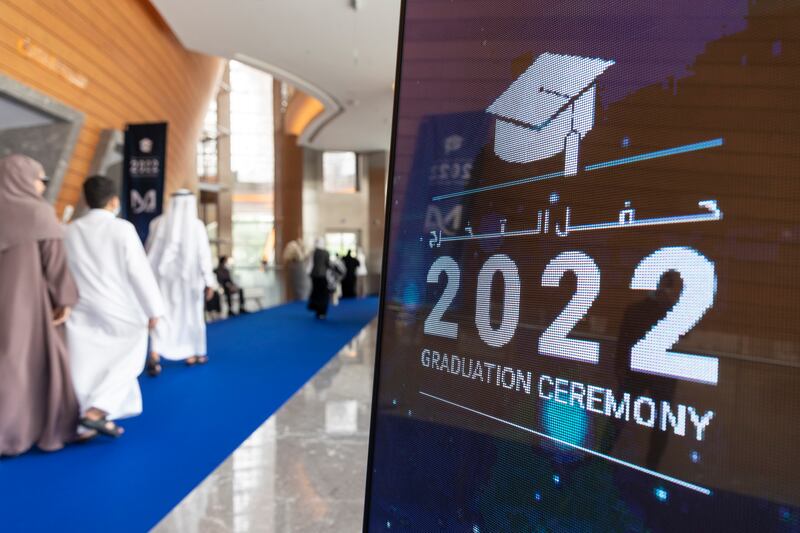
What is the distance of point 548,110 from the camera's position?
106cm

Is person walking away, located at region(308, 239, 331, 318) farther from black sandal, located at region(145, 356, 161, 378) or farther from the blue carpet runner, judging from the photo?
black sandal, located at region(145, 356, 161, 378)

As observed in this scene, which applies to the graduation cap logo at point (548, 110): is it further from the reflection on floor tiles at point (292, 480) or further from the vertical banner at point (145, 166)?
the vertical banner at point (145, 166)

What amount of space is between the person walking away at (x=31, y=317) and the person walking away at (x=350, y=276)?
17.4 meters

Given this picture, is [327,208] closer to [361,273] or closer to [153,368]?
[361,273]

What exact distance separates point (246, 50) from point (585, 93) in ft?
35.8

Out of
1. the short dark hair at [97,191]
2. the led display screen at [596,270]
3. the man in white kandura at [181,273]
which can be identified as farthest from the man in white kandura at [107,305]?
the led display screen at [596,270]

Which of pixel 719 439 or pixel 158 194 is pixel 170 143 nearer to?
pixel 158 194

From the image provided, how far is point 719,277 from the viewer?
74 cm

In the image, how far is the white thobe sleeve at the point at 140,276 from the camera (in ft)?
13.6

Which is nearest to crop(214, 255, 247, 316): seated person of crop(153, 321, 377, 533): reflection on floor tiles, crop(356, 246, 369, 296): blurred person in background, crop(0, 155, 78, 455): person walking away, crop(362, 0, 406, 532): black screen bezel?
crop(153, 321, 377, 533): reflection on floor tiles

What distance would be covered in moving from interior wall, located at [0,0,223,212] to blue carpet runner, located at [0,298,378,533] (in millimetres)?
3010

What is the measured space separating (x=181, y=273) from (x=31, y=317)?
3.07 m

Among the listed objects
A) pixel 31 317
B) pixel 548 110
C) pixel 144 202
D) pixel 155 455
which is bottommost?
pixel 155 455

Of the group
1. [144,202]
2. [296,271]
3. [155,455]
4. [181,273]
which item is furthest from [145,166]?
[296,271]
